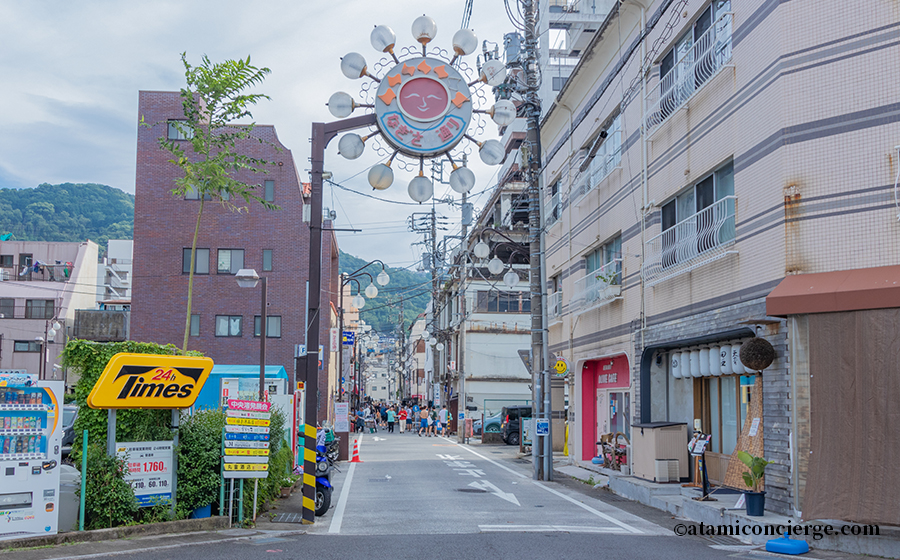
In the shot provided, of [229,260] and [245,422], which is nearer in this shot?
[245,422]

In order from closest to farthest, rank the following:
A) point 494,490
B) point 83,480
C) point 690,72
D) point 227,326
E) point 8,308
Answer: point 83,480 → point 690,72 → point 494,490 → point 227,326 → point 8,308

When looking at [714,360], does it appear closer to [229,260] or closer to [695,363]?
[695,363]

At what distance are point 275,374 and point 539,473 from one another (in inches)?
525

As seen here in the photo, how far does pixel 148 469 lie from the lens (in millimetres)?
11164

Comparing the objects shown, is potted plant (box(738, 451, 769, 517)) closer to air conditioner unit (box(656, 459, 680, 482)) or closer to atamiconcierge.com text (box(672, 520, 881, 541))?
atamiconcierge.com text (box(672, 520, 881, 541))

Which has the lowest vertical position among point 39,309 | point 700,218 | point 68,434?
point 68,434

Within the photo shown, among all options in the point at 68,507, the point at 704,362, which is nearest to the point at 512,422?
the point at 704,362

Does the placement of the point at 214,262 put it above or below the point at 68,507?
above

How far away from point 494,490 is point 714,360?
230 inches

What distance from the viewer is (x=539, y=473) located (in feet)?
67.7

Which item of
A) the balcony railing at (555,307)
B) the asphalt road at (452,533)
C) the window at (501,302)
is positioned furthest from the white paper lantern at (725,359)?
the window at (501,302)

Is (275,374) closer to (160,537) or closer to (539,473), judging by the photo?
(539,473)

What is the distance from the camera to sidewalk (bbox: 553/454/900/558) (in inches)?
390

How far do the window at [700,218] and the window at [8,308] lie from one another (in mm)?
52629
